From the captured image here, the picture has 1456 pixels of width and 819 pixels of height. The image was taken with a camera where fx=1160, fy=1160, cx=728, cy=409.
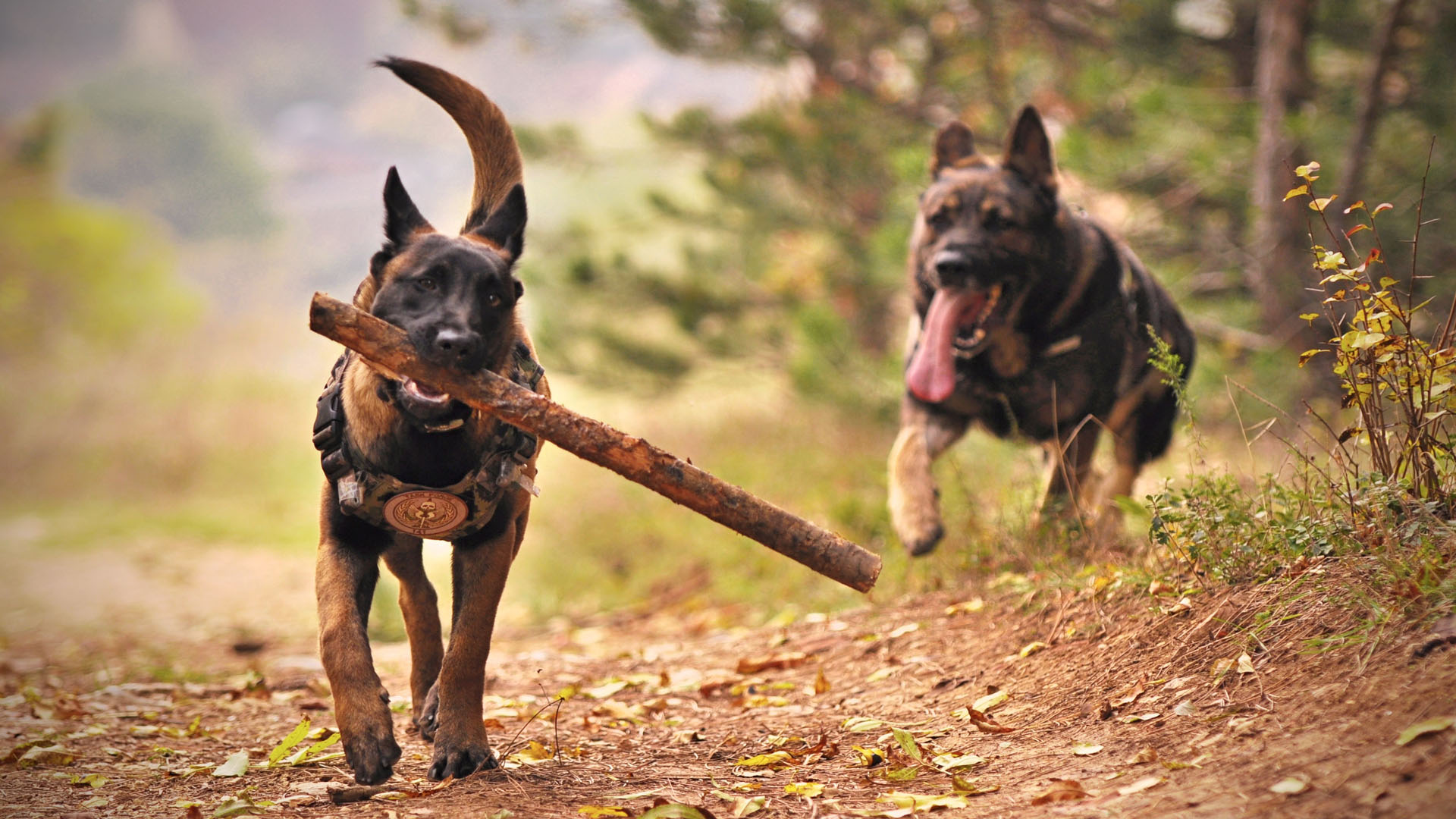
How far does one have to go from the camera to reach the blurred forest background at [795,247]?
880 centimetres

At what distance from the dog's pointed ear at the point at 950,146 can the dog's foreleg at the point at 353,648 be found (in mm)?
3703

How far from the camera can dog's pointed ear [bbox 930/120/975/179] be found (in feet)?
20.0

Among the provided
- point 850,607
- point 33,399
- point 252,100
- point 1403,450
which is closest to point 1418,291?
point 850,607

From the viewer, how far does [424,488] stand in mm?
3471

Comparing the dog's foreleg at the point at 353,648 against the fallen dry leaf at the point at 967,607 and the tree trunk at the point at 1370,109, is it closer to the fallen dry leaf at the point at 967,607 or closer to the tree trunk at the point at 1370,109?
the fallen dry leaf at the point at 967,607

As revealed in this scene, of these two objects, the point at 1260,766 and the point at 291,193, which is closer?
the point at 1260,766

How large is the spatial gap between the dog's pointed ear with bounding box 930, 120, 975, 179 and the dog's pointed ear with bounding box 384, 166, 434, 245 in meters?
3.18

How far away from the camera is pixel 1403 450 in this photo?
341 cm

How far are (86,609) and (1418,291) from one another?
11.1 meters

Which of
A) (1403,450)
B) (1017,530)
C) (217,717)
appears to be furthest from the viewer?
(1017,530)

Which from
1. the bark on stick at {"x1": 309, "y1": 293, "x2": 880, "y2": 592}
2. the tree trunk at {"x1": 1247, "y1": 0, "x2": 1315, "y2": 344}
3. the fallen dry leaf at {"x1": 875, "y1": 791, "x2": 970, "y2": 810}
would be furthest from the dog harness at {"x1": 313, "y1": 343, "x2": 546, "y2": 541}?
the tree trunk at {"x1": 1247, "y1": 0, "x2": 1315, "y2": 344}

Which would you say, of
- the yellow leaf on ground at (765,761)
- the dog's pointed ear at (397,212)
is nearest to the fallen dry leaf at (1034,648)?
the yellow leaf on ground at (765,761)

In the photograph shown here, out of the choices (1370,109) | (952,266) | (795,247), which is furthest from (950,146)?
(795,247)

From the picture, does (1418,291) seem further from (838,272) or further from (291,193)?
(291,193)
